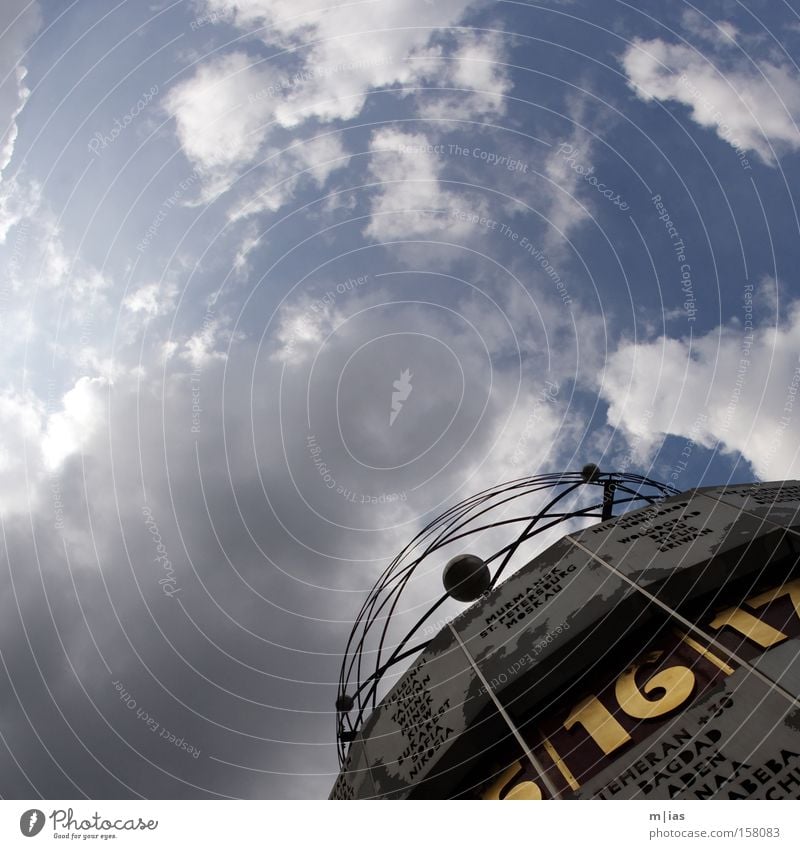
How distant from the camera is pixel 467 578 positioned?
33.7ft

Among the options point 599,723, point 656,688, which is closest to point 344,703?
point 599,723

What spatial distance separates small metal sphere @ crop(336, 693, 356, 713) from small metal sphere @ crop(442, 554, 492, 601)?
12.4 feet

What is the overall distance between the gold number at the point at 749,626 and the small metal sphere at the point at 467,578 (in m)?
4.24

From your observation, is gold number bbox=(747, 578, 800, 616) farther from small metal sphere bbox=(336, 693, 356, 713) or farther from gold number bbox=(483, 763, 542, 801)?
small metal sphere bbox=(336, 693, 356, 713)

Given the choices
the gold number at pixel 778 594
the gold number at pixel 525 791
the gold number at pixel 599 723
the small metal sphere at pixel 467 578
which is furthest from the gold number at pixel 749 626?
the small metal sphere at pixel 467 578

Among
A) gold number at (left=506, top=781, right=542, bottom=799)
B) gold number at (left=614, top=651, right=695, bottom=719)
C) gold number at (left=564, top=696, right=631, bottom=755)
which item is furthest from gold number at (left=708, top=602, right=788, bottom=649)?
gold number at (left=506, top=781, right=542, bottom=799)

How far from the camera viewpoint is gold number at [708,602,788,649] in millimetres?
7359

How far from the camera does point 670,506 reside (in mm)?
10461

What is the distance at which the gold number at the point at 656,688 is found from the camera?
7137 mm

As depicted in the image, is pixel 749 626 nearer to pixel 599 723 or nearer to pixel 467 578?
pixel 599 723

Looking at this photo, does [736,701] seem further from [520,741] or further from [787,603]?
[520,741]

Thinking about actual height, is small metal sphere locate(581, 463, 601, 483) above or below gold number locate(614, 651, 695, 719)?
above
